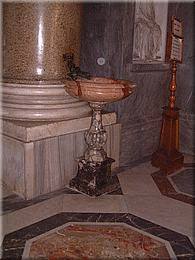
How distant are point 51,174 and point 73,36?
119 centimetres

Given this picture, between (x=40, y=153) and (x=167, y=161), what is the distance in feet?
4.67

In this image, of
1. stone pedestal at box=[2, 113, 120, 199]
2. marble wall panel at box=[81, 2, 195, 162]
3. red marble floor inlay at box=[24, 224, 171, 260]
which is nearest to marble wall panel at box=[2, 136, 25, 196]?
stone pedestal at box=[2, 113, 120, 199]

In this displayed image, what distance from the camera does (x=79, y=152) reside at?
→ 326 centimetres

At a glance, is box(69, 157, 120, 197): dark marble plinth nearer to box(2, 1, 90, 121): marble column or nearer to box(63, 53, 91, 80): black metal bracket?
box(2, 1, 90, 121): marble column

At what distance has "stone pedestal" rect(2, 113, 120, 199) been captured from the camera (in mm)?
Result: 2846

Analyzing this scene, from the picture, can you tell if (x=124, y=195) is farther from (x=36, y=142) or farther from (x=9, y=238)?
(x=9, y=238)

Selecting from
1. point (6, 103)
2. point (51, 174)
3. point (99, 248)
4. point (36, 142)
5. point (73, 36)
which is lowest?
point (99, 248)

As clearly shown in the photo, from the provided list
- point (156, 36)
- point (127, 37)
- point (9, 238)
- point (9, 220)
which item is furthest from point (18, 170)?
point (156, 36)

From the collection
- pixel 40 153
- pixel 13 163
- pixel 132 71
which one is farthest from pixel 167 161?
pixel 13 163

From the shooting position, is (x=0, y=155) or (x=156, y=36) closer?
(x=0, y=155)

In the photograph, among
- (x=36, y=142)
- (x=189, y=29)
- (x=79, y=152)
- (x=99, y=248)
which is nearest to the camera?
(x=99, y=248)

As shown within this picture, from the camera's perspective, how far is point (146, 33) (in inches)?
153

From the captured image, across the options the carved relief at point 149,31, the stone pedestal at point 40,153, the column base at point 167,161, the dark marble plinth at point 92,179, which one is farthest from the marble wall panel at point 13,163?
the carved relief at point 149,31

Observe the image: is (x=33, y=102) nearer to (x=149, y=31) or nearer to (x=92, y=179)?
(x=92, y=179)
